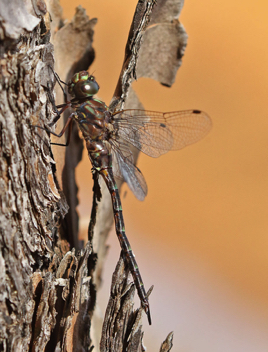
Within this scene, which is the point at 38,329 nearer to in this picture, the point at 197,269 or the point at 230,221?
the point at 197,269

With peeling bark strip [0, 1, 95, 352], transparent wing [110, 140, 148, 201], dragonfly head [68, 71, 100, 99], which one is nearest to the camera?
peeling bark strip [0, 1, 95, 352]

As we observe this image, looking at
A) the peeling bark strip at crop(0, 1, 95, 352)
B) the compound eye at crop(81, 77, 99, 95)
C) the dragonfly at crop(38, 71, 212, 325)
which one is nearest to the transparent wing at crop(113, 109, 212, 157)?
the dragonfly at crop(38, 71, 212, 325)

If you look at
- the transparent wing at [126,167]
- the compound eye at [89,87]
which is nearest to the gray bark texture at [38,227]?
the compound eye at [89,87]

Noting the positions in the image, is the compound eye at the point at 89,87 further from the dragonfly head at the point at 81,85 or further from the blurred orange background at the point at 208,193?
the blurred orange background at the point at 208,193

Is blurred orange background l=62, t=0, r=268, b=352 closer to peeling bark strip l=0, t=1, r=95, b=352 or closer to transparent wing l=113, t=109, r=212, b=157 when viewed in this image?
transparent wing l=113, t=109, r=212, b=157

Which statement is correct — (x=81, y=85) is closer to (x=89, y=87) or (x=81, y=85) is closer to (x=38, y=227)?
(x=89, y=87)
